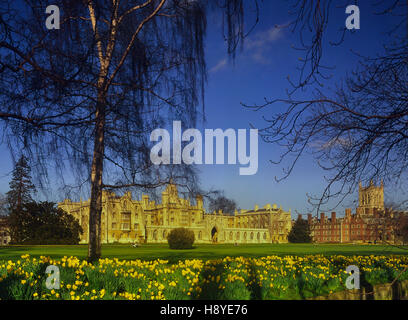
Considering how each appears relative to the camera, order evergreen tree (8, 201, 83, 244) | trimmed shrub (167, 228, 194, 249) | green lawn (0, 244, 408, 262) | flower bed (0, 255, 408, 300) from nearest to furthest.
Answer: flower bed (0, 255, 408, 300)
green lawn (0, 244, 408, 262)
evergreen tree (8, 201, 83, 244)
trimmed shrub (167, 228, 194, 249)

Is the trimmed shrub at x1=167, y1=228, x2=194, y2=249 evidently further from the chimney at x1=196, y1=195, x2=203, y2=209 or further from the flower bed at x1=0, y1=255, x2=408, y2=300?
the chimney at x1=196, y1=195, x2=203, y2=209

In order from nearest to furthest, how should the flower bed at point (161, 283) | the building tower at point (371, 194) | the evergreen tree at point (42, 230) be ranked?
the building tower at point (371, 194) → the flower bed at point (161, 283) → the evergreen tree at point (42, 230)

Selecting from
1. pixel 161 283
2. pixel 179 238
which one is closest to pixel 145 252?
pixel 179 238

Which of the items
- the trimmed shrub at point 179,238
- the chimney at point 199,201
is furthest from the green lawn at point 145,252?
the chimney at point 199,201

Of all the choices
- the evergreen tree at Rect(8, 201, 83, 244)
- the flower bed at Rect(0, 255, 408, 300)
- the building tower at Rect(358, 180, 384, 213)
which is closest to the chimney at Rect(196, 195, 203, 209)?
the flower bed at Rect(0, 255, 408, 300)

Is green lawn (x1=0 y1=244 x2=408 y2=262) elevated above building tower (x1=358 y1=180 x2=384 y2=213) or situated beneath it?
situated beneath

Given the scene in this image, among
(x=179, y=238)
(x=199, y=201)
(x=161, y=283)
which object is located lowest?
(x=179, y=238)

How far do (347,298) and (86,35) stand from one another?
5.40m

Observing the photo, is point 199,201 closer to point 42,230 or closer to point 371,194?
point 371,194

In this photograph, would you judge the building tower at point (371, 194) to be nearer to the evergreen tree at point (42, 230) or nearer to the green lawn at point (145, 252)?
the green lawn at point (145, 252)

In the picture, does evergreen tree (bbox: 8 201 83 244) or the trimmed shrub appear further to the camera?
the trimmed shrub

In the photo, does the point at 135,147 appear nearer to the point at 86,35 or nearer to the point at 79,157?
the point at 79,157

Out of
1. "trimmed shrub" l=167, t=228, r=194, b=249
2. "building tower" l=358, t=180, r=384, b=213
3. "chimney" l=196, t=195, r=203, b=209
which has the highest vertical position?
"building tower" l=358, t=180, r=384, b=213
